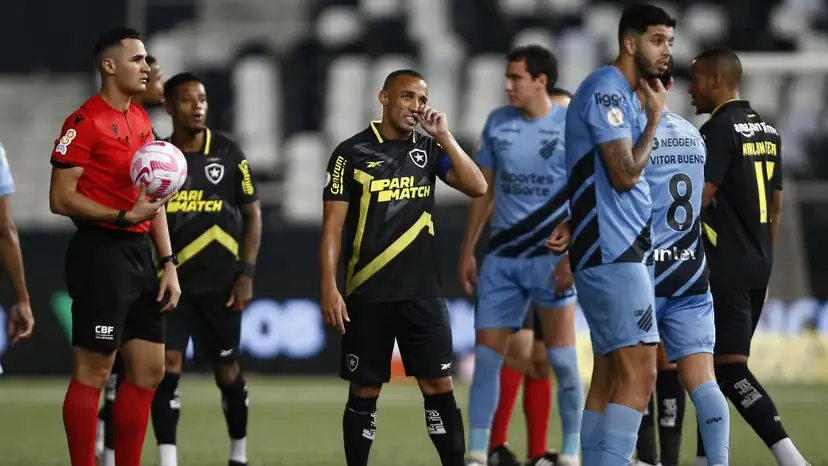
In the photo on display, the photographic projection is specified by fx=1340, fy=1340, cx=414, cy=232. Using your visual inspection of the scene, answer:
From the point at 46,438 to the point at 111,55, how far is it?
4.81 m

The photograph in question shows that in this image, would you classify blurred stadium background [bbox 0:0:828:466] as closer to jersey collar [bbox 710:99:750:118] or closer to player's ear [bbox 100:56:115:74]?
jersey collar [bbox 710:99:750:118]

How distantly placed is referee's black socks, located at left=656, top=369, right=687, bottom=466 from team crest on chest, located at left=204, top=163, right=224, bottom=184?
9.73 feet

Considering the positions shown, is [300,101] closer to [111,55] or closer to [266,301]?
[266,301]

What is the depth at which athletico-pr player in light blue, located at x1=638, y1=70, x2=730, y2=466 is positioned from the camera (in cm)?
690

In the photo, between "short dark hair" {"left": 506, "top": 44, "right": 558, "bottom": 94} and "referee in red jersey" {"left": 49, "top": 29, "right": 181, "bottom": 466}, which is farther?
"short dark hair" {"left": 506, "top": 44, "right": 558, "bottom": 94}

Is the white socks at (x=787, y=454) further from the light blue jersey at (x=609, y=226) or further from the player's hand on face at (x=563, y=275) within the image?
the player's hand on face at (x=563, y=275)

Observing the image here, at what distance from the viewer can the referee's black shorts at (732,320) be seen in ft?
24.2

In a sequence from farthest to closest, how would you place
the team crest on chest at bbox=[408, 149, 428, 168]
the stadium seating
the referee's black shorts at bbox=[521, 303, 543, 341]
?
the stadium seating < the referee's black shorts at bbox=[521, 303, 543, 341] < the team crest on chest at bbox=[408, 149, 428, 168]

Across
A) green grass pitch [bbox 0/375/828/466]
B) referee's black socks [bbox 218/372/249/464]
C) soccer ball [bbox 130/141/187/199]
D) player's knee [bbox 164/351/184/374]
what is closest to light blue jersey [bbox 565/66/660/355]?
soccer ball [bbox 130/141/187/199]

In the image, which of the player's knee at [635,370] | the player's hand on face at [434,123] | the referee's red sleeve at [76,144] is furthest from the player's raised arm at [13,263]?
the player's knee at [635,370]

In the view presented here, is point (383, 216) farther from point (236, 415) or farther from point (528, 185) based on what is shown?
point (236, 415)

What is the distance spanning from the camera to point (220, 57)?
61.6 feet

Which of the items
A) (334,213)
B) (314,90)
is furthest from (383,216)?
(314,90)

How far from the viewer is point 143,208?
257 inches
